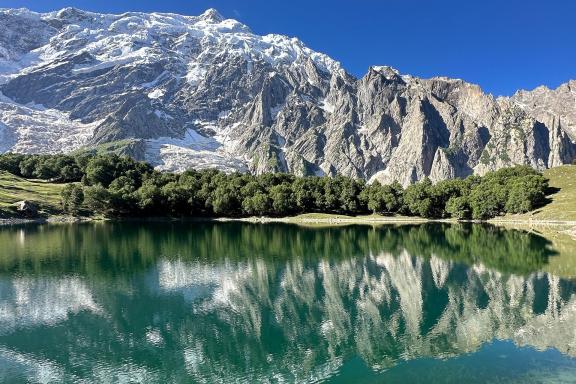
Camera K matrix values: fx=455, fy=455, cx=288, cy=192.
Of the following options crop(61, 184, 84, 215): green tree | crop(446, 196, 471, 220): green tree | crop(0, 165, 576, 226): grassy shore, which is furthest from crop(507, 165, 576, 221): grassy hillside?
crop(61, 184, 84, 215): green tree

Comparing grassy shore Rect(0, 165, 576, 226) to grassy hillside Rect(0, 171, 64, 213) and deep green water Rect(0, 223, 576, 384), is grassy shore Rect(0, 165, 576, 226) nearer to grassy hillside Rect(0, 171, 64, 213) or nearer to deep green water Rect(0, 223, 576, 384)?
grassy hillside Rect(0, 171, 64, 213)

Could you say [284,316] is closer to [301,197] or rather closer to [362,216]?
[301,197]

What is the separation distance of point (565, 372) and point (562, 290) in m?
29.0

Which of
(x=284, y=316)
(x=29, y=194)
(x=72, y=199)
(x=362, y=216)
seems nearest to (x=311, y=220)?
(x=362, y=216)

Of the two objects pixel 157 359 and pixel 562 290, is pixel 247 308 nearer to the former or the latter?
pixel 157 359

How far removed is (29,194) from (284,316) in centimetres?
16344

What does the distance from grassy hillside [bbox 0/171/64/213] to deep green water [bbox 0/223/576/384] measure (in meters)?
84.9

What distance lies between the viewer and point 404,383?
30344mm

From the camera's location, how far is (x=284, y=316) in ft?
154

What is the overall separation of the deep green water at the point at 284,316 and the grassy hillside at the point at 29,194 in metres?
84.9

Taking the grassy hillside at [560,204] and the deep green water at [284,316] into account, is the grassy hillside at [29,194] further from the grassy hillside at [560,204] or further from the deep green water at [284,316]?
the grassy hillside at [560,204]

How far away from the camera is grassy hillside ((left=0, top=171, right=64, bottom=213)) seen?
165 meters

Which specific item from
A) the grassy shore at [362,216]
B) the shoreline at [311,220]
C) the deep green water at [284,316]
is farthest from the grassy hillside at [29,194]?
the deep green water at [284,316]

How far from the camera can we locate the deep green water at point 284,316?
33312 mm
